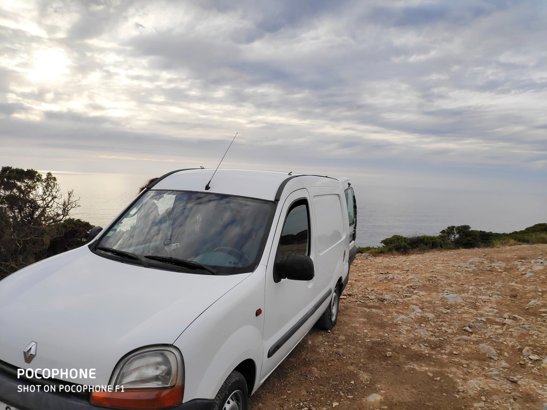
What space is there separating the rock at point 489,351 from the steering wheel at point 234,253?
3789 mm

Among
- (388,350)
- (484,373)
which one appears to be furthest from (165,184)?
(484,373)

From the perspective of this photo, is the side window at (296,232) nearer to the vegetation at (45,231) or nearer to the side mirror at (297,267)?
the side mirror at (297,267)

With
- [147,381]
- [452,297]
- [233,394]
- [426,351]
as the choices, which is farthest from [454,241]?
[147,381]

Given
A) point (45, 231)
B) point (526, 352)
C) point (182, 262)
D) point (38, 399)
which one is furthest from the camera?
point (45, 231)

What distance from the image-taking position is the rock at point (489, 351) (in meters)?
4.62

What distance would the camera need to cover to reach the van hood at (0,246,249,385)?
6.11 ft

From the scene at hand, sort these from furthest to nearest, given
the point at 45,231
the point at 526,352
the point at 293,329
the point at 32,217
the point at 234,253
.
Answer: the point at 32,217 → the point at 45,231 → the point at 526,352 → the point at 293,329 → the point at 234,253

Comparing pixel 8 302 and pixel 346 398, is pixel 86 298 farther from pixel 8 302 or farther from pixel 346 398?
pixel 346 398

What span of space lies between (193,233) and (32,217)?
2068 cm

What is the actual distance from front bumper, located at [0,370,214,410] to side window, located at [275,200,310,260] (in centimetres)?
148

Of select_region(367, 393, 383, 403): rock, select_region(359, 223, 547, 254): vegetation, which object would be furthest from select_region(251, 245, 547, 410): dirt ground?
select_region(359, 223, 547, 254): vegetation

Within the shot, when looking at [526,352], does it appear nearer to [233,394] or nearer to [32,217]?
[233,394]

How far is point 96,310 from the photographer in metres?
2.09

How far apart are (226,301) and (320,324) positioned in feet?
10.2
